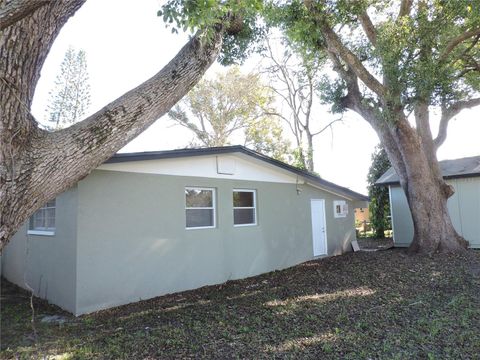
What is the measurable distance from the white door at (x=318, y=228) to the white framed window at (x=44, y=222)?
7.72 m

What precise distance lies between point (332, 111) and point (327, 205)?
3.32 metres

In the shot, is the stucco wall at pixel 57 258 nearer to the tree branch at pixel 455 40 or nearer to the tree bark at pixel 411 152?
the tree bark at pixel 411 152

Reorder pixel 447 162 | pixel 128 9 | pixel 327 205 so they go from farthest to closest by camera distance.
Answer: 1. pixel 447 162
2. pixel 327 205
3. pixel 128 9

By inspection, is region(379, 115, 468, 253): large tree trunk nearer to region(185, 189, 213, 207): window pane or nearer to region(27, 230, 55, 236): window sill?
region(185, 189, 213, 207): window pane

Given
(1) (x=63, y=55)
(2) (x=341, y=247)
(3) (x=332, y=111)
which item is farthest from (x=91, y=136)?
(1) (x=63, y=55)

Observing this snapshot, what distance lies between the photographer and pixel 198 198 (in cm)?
801

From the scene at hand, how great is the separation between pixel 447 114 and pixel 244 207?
6833 millimetres

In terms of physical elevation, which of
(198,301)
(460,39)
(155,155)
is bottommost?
(198,301)

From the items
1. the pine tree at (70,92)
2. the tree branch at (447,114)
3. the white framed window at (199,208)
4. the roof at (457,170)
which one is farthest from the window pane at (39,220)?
the pine tree at (70,92)

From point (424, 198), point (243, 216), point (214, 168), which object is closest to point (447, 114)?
point (424, 198)

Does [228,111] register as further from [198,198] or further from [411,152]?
[198,198]

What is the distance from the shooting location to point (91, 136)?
3.50 meters

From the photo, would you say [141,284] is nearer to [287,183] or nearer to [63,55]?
[287,183]

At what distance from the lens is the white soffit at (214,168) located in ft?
22.5
